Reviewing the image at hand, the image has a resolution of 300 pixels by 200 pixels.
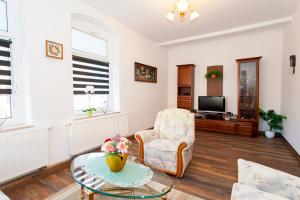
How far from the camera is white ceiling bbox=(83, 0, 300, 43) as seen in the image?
9.75 ft

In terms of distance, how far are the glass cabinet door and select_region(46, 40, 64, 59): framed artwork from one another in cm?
448

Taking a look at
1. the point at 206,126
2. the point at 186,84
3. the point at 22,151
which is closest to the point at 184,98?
the point at 186,84

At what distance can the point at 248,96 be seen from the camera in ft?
14.9

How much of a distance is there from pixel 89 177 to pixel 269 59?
5256 millimetres

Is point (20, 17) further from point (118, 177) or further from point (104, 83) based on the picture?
point (118, 177)

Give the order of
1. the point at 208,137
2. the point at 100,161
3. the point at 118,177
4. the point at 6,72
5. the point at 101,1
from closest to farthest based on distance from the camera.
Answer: the point at 118,177 < the point at 100,161 < the point at 6,72 < the point at 101,1 < the point at 208,137

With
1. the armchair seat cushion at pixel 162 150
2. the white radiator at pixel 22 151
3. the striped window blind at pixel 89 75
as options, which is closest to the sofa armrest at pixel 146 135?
the armchair seat cushion at pixel 162 150

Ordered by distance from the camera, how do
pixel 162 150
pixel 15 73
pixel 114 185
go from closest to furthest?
pixel 114 185, pixel 15 73, pixel 162 150

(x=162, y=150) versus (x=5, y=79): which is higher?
(x=5, y=79)

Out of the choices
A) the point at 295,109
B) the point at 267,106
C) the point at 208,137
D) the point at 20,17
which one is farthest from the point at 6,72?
the point at 267,106

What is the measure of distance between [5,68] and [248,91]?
209 inches

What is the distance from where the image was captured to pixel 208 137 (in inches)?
170

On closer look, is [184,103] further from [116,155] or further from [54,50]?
[116,155]

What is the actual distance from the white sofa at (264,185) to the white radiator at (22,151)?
241 centimetres
